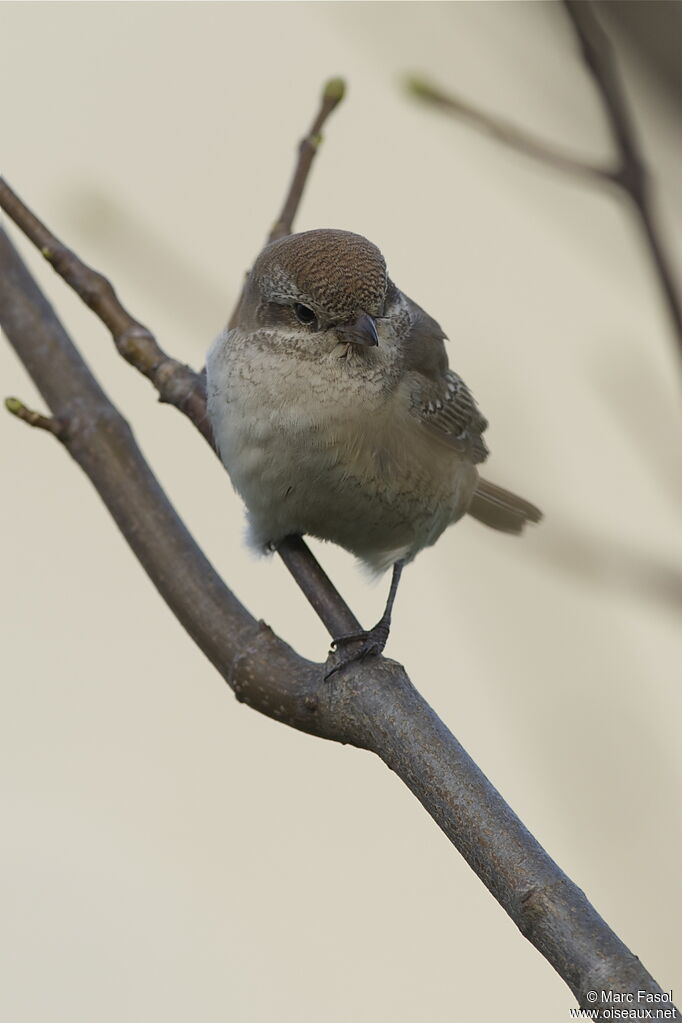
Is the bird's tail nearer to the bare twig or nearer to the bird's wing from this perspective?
the bird's wing

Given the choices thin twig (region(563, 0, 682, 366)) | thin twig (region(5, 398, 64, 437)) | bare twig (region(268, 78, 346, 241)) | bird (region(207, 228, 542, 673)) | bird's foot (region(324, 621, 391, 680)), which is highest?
bare twig (region(268, 78, 346, 241))

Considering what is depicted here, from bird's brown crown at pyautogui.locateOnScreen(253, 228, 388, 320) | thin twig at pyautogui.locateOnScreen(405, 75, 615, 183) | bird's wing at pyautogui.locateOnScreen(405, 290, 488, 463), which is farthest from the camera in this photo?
bird's wing at pyautogui.locateOnScreen(405, 290, 488, 463)

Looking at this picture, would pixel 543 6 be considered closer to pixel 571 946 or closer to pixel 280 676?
pixel 571 946

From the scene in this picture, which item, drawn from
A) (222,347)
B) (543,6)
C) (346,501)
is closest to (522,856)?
(543,6)

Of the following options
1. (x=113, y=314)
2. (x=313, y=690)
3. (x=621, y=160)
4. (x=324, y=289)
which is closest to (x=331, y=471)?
(x=324, y=289)

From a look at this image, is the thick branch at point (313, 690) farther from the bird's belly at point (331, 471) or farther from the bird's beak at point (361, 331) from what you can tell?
the bird's beak at point (361, 331)

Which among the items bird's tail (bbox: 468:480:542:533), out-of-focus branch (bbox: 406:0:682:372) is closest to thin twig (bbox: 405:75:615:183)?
out-of-focus branch (bbox: 406:0:682:372)

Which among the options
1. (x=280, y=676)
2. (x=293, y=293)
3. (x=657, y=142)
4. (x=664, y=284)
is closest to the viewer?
(x=664, y=284)

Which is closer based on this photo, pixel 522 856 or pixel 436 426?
pixel 522 856
